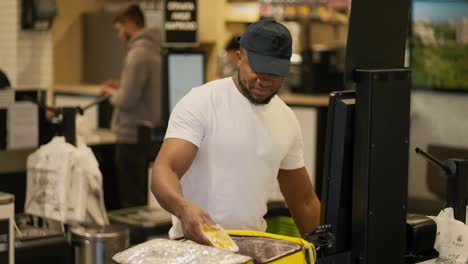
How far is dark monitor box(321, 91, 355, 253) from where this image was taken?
2.75 meters

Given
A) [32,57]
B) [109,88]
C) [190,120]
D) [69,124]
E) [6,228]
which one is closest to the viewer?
[190,120]

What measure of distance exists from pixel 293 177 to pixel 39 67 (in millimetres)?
5990

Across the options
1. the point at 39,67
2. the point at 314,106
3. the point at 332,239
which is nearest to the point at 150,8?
the point at 39,67

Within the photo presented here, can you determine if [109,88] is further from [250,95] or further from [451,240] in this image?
[451,240]

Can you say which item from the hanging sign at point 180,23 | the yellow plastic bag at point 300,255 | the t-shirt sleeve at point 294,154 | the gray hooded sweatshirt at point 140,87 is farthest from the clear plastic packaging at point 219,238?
the hanging sign at point 180,23

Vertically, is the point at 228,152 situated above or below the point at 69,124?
above

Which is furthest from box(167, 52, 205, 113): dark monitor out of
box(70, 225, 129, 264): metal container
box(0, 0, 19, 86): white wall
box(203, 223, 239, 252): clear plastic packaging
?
box(203, 223, 239, 252): clear plastic packaging

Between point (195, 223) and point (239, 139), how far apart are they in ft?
2.29

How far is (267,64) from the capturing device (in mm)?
3012

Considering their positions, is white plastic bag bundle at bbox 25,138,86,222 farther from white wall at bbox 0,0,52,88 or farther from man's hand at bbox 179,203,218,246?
white wall at bbox 0,0,52,88

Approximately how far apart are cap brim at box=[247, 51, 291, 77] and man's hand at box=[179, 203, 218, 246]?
61 cm

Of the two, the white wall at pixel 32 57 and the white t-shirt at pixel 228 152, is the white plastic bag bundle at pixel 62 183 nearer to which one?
the white t-shirt at pixel 228 152

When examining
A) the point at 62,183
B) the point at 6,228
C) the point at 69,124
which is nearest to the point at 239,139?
the point at 6,228

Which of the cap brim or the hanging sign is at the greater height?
Result: the hanging sign
